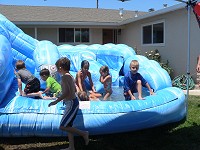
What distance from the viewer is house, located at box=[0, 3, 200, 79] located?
12.1 metres

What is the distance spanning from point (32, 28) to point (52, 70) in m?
12.1

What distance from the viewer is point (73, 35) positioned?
61.0ft

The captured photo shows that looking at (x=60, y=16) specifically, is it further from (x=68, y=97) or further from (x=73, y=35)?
(x=68, y=97)

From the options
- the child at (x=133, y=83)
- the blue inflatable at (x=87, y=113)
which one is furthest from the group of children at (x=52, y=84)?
the blue inflatable at (x=87, y=113)

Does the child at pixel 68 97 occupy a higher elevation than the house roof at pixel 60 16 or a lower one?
lower

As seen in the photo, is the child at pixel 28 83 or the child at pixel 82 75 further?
the child at pixel 82 75

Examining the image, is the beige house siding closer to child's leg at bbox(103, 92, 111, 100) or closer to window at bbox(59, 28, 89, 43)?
child's leg at bbox(103, 92, 111, 100)

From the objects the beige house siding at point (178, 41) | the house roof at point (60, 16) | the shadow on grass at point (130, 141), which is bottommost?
the shadow on grass at point (130, 141)

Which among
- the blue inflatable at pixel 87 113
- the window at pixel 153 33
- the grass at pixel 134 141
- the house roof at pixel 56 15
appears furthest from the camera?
the house roof at pixel 56 15

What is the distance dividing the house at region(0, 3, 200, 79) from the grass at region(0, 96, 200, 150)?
6365 mm

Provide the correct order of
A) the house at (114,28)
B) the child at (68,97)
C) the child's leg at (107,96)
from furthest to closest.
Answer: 1. the house at (114,28)
2. the child's leg at (107,96)
3. the child at (68,97)

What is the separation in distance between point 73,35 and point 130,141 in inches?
570

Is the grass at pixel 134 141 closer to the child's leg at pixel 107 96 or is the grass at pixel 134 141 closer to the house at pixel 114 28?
the child's leg at pixel 107 96

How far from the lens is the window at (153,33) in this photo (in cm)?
1359
